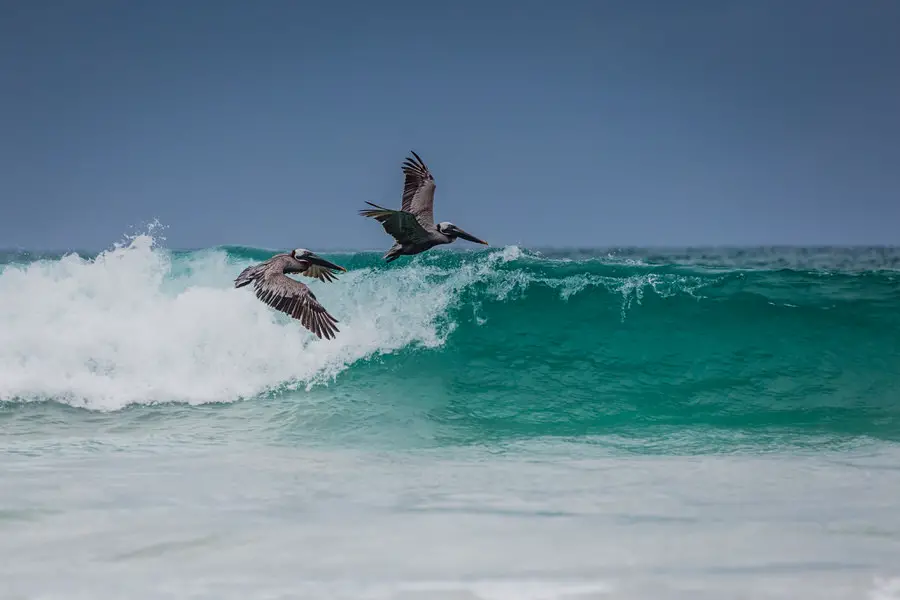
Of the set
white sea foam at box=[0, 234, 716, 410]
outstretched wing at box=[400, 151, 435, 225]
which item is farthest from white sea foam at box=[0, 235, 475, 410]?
outstretched wing at box=[400, 151, 435, 225]

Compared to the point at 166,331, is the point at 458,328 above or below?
above

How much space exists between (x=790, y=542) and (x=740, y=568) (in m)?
0.56

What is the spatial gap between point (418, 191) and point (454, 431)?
2406 millimetres

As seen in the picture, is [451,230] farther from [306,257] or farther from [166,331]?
[166,331]

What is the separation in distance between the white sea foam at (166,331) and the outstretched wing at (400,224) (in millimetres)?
3574

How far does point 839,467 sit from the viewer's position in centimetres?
628

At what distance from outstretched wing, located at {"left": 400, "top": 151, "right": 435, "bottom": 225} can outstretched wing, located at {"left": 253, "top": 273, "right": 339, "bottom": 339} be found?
1592mm

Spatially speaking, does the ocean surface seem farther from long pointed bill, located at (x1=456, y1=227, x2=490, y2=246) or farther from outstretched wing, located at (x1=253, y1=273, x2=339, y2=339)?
long pointed bill, located at (x1=456, y1=227, x2=490, y2=246)

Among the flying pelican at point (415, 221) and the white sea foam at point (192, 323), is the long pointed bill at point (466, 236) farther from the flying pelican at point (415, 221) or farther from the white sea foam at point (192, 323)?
the white sea foam at point (192, 323)

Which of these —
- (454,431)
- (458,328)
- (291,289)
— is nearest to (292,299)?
(291,289)

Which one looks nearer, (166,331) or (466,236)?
(466,236)

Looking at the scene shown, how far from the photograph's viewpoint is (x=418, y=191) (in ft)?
25.4

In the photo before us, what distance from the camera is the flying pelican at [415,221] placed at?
21.5 ft

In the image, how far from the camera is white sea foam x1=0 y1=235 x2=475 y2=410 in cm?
983
